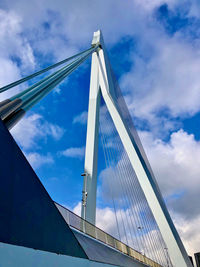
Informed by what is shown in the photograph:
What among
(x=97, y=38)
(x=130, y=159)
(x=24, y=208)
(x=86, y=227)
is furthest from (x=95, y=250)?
(x=97, y=38)

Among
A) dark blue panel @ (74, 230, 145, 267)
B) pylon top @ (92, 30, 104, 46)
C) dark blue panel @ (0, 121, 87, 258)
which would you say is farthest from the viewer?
pylon top @ (92, 30, 104, 46)

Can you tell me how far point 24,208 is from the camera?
2.76 meters

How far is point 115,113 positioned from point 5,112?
39.5ft

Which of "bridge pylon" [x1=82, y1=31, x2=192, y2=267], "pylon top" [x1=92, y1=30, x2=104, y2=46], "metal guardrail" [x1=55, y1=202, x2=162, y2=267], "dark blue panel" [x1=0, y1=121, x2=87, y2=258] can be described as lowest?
"dark blue panel" [x1=0, y1=121, x2=87, y2=258]

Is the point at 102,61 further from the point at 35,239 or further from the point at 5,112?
the point at 35,239

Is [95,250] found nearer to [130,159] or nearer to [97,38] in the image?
[130,159]

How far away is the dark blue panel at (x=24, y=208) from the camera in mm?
2502

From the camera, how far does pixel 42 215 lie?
9.82ft

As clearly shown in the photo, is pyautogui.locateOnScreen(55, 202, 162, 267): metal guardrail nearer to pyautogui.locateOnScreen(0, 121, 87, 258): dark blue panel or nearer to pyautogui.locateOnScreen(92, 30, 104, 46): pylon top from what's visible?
pyautogui.locateOnScreen(0, 121, 87, 258): dark blue panel

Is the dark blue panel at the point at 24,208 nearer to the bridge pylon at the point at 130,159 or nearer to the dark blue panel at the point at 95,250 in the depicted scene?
the dark blue panel at the point at 95,250

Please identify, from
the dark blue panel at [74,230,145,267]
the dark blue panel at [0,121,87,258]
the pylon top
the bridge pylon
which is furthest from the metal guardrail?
the pylon top

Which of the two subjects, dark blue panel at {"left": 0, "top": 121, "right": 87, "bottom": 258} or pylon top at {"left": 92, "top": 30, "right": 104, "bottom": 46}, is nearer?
dark blue panel at {"left": 0, "top": 121, "right": 87, "bottom": 258}

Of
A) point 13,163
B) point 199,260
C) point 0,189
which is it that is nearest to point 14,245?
point 0,189

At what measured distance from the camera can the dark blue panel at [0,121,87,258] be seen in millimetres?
2502
